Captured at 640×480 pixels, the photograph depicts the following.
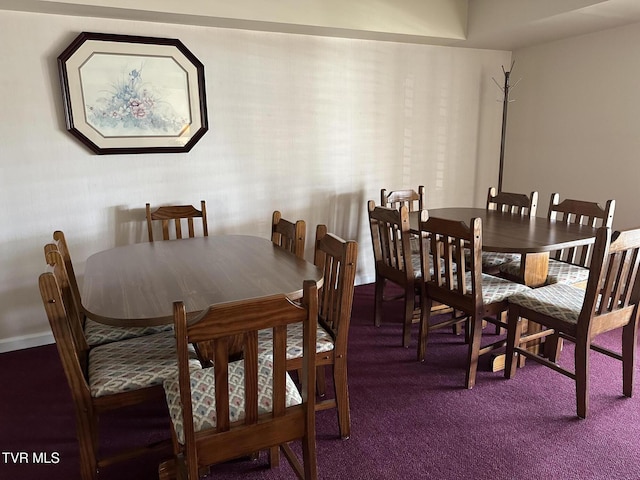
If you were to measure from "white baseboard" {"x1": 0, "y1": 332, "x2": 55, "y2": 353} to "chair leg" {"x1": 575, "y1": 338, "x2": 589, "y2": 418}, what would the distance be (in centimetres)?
323

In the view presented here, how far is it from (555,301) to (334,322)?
1.17 meters

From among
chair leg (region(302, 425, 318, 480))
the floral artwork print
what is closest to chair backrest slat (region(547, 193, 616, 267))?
chair leg (region(302, 425, 318, 480))

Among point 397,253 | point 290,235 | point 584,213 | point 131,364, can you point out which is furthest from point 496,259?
point 131,364

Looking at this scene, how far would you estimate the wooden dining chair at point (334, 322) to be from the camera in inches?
68.4

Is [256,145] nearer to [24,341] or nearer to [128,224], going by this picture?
[128,224]

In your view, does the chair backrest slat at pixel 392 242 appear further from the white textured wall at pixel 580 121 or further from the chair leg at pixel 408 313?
the white textured wall at pixel 580 121

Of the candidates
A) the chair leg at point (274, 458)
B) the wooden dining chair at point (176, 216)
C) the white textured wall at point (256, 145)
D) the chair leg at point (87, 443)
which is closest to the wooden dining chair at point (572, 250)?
the white textured wall at point (256, 145)

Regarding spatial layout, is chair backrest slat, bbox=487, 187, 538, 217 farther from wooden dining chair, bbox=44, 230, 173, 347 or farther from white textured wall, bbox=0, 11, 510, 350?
wooden dining chair, bbox=44, 230, 173, 347

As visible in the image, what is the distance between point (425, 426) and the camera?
2066mm

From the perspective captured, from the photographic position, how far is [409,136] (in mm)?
4004

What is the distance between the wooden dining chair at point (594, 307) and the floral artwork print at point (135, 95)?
8.29ft

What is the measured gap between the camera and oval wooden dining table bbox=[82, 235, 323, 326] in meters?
1.59

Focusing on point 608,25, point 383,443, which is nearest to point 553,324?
point 383,443

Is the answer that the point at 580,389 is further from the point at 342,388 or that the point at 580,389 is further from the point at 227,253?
the point at 227,253
